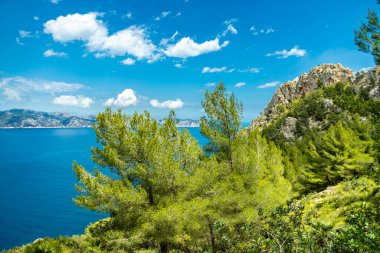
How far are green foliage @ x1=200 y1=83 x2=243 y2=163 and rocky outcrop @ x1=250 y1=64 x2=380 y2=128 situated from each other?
79981mm

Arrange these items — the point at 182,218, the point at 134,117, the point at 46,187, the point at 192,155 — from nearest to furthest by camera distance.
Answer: the point at 182,218 → the point at 134,117 → the point at 192,155 → the point at 46,187

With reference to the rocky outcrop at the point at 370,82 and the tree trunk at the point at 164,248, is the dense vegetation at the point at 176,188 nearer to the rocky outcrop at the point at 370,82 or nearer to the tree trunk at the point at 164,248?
the tree trunk at the point at 164,248

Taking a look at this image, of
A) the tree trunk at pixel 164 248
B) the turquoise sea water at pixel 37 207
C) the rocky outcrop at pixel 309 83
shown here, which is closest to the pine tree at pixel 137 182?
the tree trunk at pixel 164 248

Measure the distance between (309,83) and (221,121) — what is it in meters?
103

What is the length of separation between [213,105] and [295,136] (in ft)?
233

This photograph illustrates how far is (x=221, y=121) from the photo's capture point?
54.9 feet

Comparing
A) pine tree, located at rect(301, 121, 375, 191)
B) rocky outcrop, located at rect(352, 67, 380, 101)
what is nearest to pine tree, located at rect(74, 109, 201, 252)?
pine tree, located at rect(301, 121, 375, 191)

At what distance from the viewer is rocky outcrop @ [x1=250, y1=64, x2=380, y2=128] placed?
3728 inches

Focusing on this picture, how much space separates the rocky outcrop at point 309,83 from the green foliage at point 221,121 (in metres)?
80.0

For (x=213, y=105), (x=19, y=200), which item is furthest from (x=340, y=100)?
(x=19, y=200)

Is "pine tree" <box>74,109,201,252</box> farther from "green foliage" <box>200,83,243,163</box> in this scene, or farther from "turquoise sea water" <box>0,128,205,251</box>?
"turquoise sea water" <box>0,128,205,251</box>

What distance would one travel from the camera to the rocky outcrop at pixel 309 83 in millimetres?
94688

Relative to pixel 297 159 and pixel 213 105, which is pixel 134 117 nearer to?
pixel 213 105

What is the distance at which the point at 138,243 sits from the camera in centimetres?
1355
